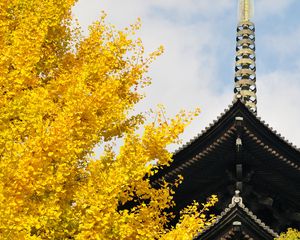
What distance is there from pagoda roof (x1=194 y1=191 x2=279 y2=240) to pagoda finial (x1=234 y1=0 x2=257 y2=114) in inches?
674

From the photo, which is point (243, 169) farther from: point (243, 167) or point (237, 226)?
point (237, 226)

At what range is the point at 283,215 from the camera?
12.2 metres

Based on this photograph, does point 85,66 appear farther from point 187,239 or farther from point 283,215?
point 283,215

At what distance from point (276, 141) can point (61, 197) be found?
4.63 meters

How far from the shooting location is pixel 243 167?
11758mm

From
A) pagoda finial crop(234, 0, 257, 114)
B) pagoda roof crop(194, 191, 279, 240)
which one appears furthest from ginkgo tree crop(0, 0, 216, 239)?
pagoda finial crop(234, 0, 257, 114)

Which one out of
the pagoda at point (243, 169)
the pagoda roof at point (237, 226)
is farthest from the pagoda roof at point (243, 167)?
the pagoda roof at point (237, 226)

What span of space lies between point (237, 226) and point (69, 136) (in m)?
3.63

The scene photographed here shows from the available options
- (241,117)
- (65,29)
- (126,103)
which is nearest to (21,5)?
(65,29)

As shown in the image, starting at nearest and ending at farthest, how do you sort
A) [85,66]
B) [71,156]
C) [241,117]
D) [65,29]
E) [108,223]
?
1. [108,223]
2. [71,156]
3. [241,117]
4. [85,66]
5. [65,29]

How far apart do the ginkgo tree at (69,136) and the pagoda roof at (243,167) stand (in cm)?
60

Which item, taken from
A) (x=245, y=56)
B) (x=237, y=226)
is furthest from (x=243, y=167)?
(x=245, y=56)

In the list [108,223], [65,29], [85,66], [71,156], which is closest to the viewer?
[108,223]

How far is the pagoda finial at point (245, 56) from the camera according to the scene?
27.2 meters
